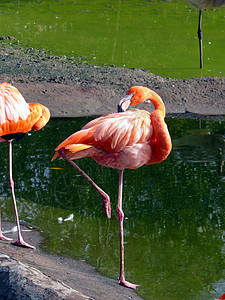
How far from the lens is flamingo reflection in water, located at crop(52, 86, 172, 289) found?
291 centimetres

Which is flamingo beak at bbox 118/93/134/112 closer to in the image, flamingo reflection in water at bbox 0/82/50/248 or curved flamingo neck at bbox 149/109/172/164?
curved flamingo neck at bbox 149/109/172/164

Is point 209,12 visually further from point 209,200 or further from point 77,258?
point 77,258

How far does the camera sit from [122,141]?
292cm

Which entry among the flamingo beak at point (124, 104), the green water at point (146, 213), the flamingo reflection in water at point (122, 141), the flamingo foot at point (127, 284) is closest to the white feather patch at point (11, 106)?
the flamingo reflection in water at point (122, 141)

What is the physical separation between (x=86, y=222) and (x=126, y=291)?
37.6 inches

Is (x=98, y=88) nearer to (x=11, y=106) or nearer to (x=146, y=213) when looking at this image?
(x=146, y=213)

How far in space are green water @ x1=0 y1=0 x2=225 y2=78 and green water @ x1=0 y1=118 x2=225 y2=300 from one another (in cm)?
330

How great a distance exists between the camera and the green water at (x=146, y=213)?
3.04 m

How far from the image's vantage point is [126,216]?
3760 mm

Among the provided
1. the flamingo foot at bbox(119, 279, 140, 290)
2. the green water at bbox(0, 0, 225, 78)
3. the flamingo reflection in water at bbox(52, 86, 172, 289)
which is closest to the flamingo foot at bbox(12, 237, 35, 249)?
the flamingo reflection in water at bbox(52, 86, 172, 289)

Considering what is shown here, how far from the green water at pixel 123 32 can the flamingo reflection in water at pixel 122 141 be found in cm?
482

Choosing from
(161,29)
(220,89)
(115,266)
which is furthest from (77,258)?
(161,29)

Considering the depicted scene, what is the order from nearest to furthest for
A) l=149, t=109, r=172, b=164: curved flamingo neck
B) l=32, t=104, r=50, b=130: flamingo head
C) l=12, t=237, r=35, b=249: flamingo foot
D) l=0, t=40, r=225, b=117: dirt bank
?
l=149, t=109, r=172, b=164: curved flamingo neck < l=12, t=237, r=35, b=249: flamingo foot < l=32, t=104, r=50, b=130: flamingo head < l=0, t=40, r=225, b=117: dirt bank

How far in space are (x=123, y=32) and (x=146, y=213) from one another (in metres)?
6.93
